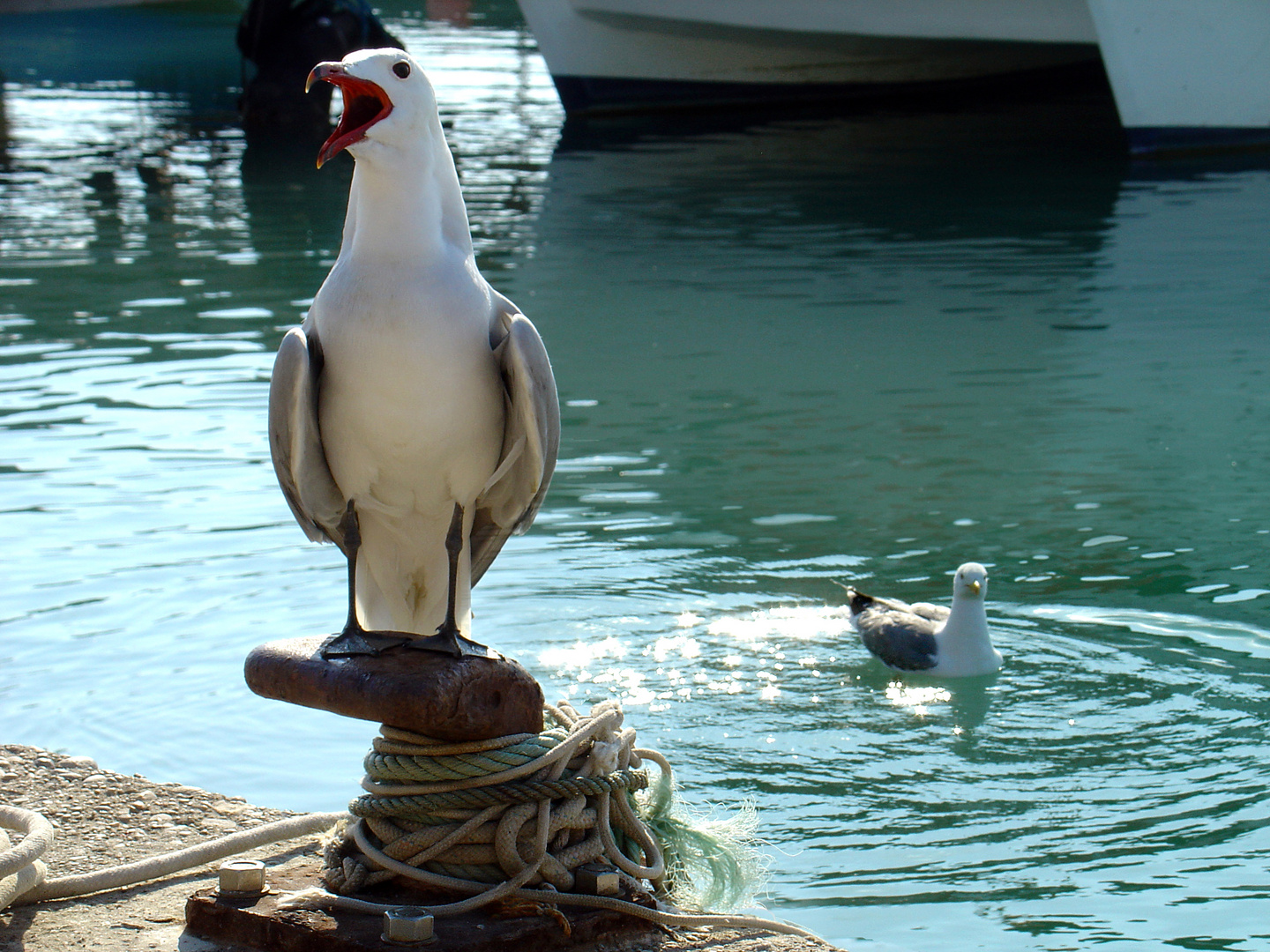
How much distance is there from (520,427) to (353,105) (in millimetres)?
748

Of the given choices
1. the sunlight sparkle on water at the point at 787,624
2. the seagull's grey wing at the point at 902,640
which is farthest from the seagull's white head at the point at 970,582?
the sunlight sparkle on water at the point at 787,624

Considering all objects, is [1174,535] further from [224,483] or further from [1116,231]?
[1116,231]

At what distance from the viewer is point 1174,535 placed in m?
7.46

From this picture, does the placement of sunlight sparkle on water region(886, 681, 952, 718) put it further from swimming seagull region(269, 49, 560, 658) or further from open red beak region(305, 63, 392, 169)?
open red beak region(305, 63, 392, 169)

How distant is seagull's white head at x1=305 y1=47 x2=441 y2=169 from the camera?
319 centimetres

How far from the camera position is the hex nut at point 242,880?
324 cm

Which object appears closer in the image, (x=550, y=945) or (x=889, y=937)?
(x=550, y=945)

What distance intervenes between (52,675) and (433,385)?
3.53 m

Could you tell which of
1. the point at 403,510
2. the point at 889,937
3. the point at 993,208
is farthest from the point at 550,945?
the point at 993,208

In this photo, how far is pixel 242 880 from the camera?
10.6 ft

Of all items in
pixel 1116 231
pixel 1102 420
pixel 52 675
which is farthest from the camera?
pixel 1116 231

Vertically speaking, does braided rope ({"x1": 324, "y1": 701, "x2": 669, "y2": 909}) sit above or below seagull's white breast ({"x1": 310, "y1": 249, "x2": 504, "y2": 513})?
below

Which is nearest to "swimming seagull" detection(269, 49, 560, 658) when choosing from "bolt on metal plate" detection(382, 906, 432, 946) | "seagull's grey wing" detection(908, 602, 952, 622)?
"bolt on metal plate" detection(382, 906, 432, 946)

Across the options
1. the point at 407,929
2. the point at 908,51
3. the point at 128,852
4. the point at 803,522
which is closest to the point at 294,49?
the point at 908,51
